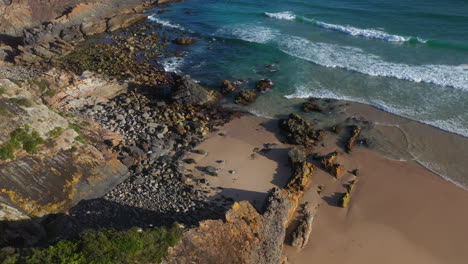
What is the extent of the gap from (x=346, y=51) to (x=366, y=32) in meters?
5.26

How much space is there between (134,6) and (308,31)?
25899 mm

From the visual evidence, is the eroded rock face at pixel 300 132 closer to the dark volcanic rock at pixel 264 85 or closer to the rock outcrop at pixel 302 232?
the dark volcanic rock at pixel 264 85

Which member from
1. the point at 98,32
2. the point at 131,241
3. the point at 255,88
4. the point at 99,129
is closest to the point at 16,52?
the point at 98,32

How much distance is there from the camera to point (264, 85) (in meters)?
26.1

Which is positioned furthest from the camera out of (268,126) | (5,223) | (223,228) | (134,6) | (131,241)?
(134,6)

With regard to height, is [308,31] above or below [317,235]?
above

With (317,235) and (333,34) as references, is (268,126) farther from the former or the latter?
(333,34)

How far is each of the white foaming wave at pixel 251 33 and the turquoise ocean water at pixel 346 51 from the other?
111 mm

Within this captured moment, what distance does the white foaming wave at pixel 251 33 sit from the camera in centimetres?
3562

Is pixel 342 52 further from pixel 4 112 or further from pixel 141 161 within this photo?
pixel 4 112

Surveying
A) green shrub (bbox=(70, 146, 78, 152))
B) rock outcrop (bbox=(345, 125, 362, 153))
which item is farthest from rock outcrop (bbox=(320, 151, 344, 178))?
green shrub (bbox=(70, 146, 78, 152))

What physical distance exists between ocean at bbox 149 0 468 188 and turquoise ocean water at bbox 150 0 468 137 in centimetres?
8

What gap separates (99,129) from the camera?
19.2m

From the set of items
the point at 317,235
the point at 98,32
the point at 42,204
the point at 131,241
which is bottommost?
the point at 317,235
